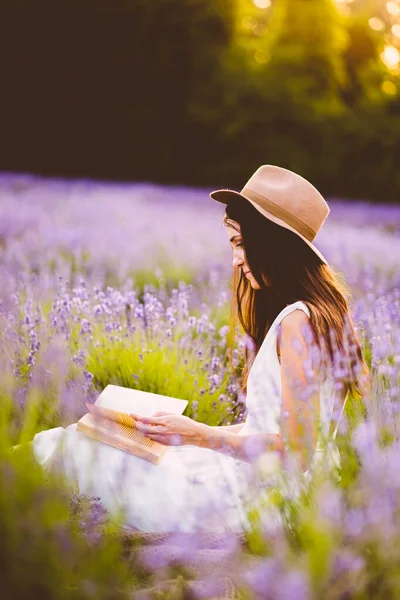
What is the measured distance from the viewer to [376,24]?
11047mm

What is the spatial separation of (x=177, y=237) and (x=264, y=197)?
11.2 ft

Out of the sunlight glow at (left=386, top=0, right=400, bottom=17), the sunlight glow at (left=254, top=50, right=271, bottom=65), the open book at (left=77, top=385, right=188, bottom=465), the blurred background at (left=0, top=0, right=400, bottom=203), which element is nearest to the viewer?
the open book at (left=77, top=385, right=188, bottom=465)

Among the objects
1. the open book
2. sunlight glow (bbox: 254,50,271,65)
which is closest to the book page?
the open book

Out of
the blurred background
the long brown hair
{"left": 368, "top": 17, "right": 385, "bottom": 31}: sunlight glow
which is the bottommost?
the long brown hair

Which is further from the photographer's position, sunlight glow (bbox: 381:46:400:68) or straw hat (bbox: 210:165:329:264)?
sunlight glow (bbox: 381:46:400:68)

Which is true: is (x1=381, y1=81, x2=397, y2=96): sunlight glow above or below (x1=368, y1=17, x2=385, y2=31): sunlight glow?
below

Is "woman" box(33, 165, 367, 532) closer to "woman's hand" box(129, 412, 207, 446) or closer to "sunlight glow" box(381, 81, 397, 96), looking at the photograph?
"woman's hand" box(129, 412, 207, 446)

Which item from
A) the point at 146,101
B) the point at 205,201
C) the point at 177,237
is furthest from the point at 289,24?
the point at 177,237

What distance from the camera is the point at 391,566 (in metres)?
1.21

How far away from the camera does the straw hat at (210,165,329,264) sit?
2004 mm

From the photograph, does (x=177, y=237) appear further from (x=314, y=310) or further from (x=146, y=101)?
(x=146, y=101)

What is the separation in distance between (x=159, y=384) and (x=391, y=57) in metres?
7.83

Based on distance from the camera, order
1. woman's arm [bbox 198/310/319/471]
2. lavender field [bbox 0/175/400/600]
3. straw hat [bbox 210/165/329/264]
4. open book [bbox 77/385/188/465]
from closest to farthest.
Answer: lavender field [bbox 0/175/400/600], woman's arm [bbox 198/310/319/471], open book [bbox 77/385/188/465], straw hat [bbox 210/165/329/264]

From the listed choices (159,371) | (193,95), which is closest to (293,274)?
(159,371)
